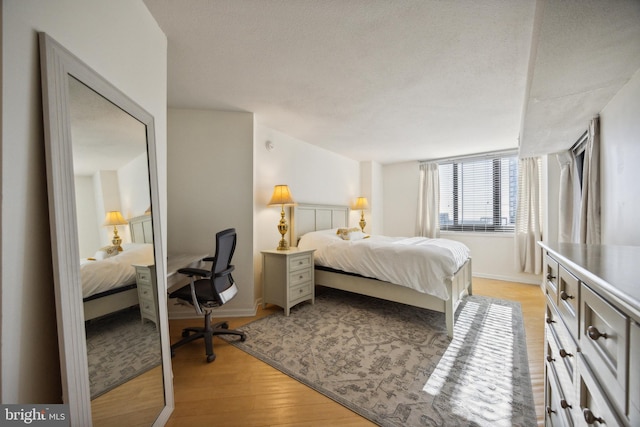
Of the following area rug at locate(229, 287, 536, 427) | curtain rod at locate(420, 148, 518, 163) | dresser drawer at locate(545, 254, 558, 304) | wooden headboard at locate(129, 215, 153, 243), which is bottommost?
area rug at locate(229, 287, 536, 427)

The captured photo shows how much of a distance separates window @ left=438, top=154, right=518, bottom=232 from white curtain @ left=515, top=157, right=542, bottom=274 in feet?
0.59

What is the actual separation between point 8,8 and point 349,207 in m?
4.71

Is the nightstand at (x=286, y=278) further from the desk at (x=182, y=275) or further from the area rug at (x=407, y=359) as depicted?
the desk at (x=182, y=275)

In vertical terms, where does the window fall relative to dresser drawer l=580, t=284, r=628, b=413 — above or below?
above

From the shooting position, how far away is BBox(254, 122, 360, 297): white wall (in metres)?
3.26

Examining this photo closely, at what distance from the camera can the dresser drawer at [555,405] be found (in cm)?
89

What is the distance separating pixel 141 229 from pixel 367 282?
242 centimetres

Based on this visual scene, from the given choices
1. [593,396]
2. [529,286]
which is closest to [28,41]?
[593,396]

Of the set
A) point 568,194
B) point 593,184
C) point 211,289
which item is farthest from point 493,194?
point 211,289

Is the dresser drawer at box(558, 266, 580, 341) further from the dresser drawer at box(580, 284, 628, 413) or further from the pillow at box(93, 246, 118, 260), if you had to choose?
the pillow at box(93, 246, 118, 260)

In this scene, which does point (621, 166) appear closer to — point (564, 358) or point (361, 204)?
point (564, 358)

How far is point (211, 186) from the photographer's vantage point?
9.52ft

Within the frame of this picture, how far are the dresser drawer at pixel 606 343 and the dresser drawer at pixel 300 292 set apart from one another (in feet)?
8.37

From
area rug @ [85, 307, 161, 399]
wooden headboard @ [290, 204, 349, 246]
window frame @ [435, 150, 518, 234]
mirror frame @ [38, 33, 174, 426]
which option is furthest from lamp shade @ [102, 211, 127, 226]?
window frame @ [435, 150, 518, 234]
